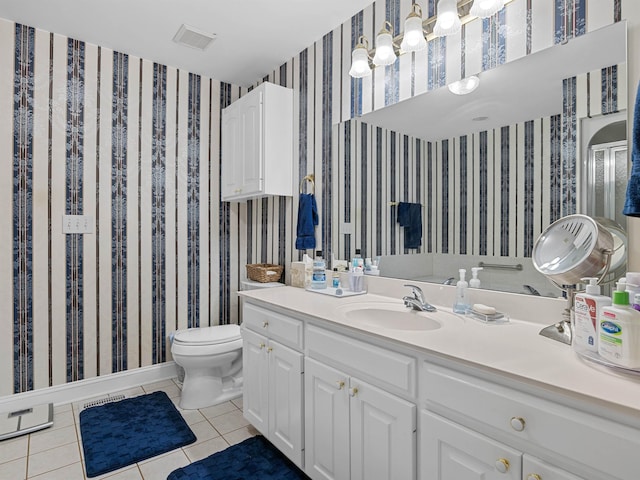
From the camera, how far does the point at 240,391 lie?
255 centimetres

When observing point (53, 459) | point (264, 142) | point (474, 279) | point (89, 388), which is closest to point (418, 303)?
point (474, 279)

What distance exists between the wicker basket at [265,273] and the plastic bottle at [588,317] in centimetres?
199

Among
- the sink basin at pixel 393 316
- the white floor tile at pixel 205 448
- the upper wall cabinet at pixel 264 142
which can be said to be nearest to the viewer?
the sink basin at pixel 393 316

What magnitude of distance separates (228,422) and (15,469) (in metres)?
1.01

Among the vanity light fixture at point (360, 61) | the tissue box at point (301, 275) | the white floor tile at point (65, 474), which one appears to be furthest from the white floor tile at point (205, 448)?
the vanity light fixture at point (360, 61)

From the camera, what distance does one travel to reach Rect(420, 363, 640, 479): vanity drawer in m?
0.75

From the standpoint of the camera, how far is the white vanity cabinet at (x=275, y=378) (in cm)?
163

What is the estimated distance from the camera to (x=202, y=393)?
7.88 feet

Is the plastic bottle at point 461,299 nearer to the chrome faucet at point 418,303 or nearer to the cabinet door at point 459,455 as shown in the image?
the chrome faucet at point 418,303

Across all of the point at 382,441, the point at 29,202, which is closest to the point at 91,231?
the point at 29,202

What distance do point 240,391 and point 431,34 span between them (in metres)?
2.44

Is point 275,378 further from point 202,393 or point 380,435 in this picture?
point 202,393

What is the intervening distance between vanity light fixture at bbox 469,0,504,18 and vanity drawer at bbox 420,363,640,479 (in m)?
1.39

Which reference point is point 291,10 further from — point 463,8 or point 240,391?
point 240,391
